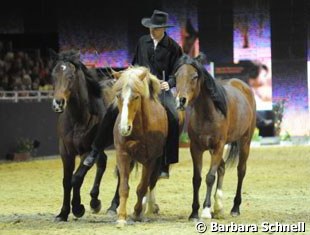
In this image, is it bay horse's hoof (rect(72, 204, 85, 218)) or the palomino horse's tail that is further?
the palomino horse's tail

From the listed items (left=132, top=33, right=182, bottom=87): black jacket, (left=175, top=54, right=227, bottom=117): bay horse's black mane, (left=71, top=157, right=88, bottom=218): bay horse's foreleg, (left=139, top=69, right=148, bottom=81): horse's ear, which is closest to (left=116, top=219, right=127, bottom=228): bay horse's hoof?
(left=71, top=157, right=88, bottom=218): bay horse's foreleg

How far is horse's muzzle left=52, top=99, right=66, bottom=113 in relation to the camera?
779 cm

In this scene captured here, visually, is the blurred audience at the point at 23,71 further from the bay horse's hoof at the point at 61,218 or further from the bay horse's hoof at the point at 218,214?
the bay horse's hoof at the point at 218,214

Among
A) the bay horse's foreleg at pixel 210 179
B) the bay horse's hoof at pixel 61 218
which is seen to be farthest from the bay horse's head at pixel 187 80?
the bay horse's hoof at pixel 61 218

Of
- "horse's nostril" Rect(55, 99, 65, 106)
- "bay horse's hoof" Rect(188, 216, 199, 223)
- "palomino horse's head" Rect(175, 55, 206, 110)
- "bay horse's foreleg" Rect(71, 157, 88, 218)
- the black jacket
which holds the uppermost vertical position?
the black jacket

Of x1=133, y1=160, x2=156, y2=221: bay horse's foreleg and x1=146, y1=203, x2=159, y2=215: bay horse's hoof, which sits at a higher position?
x1=133, y1=160, x2=156, y2=221: bay horse's foreleg

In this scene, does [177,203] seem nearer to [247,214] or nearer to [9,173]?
[247,214]

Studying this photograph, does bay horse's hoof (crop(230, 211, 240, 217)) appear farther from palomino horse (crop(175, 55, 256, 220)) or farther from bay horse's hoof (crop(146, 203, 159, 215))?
bay horse's hoof (crop(146, 203, 159, 215))

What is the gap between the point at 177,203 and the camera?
9805 millimetres

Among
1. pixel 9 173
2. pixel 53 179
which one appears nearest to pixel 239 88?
pixel 53 179

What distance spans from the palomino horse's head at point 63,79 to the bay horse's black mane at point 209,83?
3.55 ft

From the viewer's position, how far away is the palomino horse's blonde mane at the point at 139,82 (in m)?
7.50

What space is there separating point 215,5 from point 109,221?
15145mm

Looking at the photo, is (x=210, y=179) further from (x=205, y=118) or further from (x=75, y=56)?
(x=75, y=56)
